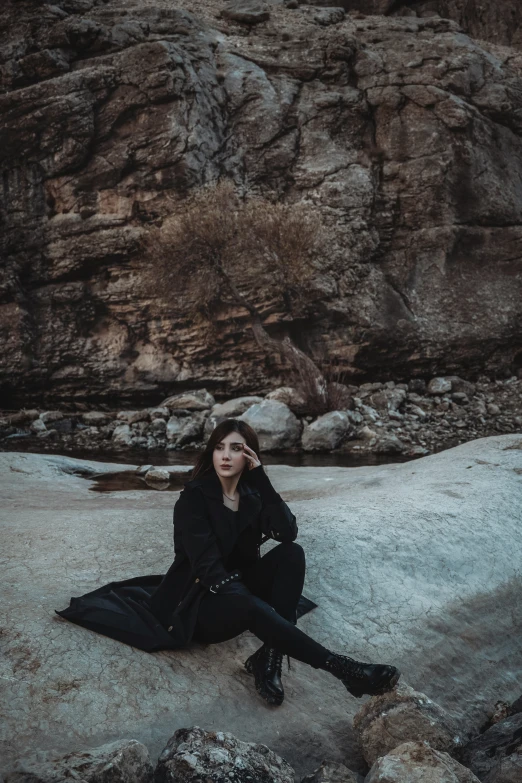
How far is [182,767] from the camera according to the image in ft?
9.25

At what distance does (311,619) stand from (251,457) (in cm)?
129

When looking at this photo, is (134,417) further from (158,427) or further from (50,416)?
(50,416)

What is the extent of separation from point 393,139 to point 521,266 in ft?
20.3

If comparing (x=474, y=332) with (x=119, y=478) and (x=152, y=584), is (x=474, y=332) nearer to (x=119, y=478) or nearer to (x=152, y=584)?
(x=119, y=478)

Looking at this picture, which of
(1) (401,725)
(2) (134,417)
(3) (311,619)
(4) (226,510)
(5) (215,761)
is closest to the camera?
(5) (215,761)

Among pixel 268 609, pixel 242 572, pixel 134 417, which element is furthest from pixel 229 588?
pixel 134 417

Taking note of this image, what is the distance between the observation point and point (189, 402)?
2012 centimetres

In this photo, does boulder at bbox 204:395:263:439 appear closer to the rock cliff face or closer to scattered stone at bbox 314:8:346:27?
the rock cliff face

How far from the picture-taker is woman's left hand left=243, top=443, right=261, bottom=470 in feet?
13.9

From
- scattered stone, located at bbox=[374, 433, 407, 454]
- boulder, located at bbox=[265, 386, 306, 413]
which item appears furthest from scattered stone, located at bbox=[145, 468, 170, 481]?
boulder, located at bbox=[265, 386, 306, 413]

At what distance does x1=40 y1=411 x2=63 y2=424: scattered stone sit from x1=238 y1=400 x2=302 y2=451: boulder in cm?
709

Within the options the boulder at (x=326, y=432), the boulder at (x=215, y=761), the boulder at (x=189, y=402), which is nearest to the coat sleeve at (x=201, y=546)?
the boulder at (x=215, y=761)

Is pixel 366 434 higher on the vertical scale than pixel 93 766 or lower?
lower

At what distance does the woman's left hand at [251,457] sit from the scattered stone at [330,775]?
1761mm
